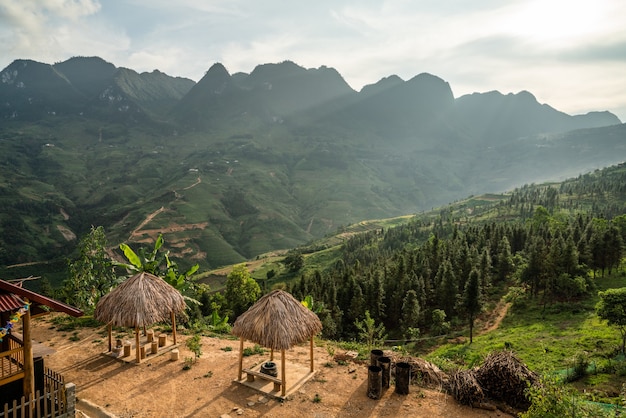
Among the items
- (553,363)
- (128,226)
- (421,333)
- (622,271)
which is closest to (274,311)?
(553,363)

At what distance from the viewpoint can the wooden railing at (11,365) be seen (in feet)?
30.3

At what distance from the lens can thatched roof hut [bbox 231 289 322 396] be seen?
485 inches

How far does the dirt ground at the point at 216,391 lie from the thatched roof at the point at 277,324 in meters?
2.08

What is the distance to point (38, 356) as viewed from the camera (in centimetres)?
984

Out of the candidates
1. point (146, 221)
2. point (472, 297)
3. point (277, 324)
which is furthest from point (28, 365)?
point (146, 221)

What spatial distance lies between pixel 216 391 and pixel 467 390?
906 cm

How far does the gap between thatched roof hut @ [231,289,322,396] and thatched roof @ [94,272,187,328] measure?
151 inches

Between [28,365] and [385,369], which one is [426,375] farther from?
[28,365]

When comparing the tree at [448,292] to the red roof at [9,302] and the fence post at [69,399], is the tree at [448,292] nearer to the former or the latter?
the fence post at [69,399]

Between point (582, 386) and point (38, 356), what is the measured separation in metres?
20.6

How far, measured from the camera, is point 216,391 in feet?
42.6

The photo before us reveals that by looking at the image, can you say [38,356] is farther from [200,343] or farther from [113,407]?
[200,343]

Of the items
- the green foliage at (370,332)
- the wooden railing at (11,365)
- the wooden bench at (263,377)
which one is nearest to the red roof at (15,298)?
the wooden railing at (11,365)

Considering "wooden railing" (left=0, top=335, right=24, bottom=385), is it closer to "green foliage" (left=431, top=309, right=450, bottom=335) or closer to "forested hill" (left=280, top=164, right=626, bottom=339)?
"forested hill" (left=280, top=164, right=626, bottom=339)
